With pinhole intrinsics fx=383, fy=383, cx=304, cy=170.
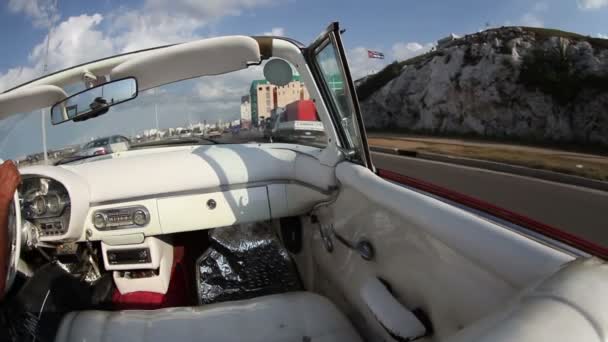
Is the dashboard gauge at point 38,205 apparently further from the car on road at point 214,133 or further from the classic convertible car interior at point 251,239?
the car on road at point 214,133

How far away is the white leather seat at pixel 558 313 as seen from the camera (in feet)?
1.86

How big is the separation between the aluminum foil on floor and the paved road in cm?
474

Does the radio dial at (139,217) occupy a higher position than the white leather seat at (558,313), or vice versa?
the white leather seat at (558,313)

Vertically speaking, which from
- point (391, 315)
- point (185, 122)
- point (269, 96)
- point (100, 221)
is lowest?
point (391, 315)

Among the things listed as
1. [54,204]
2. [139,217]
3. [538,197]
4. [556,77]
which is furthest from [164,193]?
[556,77]

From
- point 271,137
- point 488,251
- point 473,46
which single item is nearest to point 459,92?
point 473,46

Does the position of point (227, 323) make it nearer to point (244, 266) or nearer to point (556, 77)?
point (244, 266)

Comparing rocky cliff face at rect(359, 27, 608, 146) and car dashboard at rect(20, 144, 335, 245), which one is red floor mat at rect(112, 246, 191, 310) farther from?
rocky cliff face at rect(359, 27, 608, 146)

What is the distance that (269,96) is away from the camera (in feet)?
9.44

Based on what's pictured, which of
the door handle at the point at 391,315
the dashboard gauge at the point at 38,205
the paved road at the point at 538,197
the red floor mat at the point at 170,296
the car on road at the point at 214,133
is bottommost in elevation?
the paved road at the point at 538,197

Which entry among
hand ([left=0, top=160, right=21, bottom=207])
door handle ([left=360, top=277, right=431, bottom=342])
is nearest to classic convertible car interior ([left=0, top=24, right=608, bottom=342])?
door handle ([left=360, top=277, right=431, bottom=342])

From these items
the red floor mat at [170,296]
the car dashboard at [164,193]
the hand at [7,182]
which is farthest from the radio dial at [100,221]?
the hand at [7,182]

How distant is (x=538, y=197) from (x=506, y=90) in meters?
16.7

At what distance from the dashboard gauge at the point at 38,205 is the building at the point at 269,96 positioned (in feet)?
5.02
